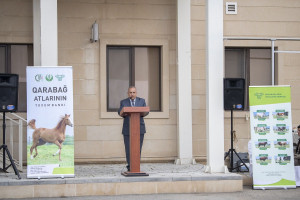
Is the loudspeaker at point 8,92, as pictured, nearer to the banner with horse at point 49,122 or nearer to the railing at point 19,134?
the banner with horse at point 49,122

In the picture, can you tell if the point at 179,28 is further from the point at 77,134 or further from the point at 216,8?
the point at 77,134

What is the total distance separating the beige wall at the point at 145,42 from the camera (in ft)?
44.4

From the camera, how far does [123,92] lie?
14000 mm

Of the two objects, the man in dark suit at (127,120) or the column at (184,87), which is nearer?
the man in dark suit at (127,120)

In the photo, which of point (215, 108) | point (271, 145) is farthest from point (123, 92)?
point (271, 145)

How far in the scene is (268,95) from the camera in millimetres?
11031

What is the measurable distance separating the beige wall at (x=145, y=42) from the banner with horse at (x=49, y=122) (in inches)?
126

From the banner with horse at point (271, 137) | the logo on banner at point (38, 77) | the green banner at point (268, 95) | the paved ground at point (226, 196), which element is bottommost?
the paved ground at point (226, 196)

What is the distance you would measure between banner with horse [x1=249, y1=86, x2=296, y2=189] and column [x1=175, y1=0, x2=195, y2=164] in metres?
Result: 2.86

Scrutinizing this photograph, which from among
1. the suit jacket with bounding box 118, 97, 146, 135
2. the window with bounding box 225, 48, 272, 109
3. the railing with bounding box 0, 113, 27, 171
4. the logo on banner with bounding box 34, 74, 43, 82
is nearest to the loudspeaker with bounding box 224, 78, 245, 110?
the suit jacket with bounding box 118, 97, 146, 135

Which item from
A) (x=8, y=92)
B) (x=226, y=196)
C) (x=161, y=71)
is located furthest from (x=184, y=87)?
(x=8, y=92)

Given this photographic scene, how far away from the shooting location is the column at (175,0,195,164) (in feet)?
44.7

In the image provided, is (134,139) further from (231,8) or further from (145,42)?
(231,8)

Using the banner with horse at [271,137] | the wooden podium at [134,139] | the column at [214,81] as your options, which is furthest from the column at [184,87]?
the wooden podium at [134,139]
